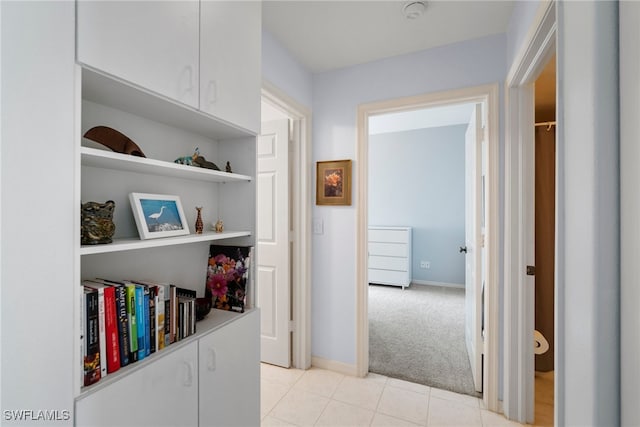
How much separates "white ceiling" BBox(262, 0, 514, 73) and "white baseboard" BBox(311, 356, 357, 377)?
2332 mm

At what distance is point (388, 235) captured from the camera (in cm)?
506

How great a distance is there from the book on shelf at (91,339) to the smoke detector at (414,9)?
199cm

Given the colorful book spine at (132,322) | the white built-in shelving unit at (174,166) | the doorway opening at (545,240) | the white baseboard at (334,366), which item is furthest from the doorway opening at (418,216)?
the colorful book spine at (132,322)

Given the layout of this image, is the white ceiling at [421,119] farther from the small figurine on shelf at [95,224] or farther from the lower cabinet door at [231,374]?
the small figurine on shelf at [95,224]

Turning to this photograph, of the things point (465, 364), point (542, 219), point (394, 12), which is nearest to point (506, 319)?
point (465, 364)

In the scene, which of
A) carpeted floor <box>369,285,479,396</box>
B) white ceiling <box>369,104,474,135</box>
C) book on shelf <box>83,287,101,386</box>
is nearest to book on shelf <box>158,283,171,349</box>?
book on shelf <box>83,287,101,386</box>

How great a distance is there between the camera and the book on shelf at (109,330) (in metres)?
0.95

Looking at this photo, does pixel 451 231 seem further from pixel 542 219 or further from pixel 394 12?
pixel 394 12

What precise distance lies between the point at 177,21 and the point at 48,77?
0.52 m

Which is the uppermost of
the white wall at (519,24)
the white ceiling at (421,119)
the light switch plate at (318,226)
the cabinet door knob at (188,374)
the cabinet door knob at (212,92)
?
the white ceiling at (421,119)

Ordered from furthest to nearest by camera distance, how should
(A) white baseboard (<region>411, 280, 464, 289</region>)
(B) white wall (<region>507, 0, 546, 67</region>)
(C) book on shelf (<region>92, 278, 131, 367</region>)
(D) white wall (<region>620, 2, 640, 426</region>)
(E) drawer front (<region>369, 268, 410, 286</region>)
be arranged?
(A) white baseboard (<region>411, 280, 464, 289</region>) → (E) drawer front (<region>369, 268, 410, 286</region>) → (B) white wall (<region>507, 0, 546, 67</region>) → (C) book on shelf (<region>92, 278, 131, 367</region>) → (D) white wall (<region>620, 2, 640, 426</region>)

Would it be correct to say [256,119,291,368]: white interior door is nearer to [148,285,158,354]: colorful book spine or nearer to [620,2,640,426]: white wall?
[148,285,158,354]: colorful book spine

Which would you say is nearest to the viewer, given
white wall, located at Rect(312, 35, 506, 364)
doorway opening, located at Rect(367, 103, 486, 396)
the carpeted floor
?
white wall, located at Rect(312, 35, 506, 364)

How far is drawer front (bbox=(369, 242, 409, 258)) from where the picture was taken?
494 centimetres
